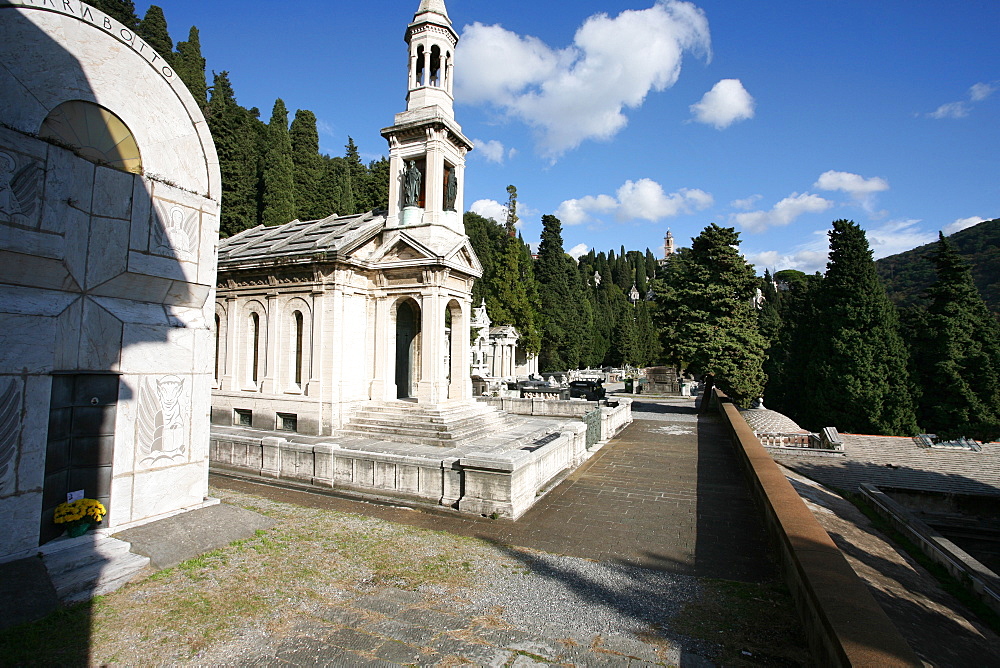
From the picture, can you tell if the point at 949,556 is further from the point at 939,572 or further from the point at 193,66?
the point at 193,66

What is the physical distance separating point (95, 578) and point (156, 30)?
71501 mm

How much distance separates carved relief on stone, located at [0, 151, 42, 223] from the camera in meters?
5.52

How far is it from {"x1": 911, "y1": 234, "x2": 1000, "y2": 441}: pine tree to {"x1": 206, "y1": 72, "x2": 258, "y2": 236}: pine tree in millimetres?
48128

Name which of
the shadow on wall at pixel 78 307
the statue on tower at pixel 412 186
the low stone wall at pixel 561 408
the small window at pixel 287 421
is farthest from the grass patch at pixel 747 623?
the statue on tower at pixel 412 186

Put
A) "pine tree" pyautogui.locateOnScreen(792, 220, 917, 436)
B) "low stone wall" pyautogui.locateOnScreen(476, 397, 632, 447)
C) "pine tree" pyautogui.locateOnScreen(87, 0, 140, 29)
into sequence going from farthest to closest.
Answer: "pine tree" pyautogui.locateOnScreen(87, 0, 140, 29), "pine tree" pyautogui.locateOnScreen(792, 220, 917, 436), "low stone wall" pyautogui.locateOnScreen(476, 397, 632, 447)

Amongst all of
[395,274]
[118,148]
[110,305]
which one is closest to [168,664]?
[110,305]

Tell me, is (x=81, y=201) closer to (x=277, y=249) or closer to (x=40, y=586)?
(x=40, y=586)

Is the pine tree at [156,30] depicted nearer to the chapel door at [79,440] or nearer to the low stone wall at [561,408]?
the low stone wall at [561,408]

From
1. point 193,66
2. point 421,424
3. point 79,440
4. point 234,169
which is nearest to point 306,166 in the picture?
point 234,169

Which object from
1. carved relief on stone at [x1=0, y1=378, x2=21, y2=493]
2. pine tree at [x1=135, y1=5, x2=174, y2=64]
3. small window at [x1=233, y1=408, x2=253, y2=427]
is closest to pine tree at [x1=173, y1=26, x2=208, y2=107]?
pine tree at [x1=135, y1=5, x2=174, y2=64]

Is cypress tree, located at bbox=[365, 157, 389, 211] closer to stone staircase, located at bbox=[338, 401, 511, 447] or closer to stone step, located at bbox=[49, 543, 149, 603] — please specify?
stone staircase, located at bbox=[338, 401, 511, 447]

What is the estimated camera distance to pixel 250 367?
17.3 m

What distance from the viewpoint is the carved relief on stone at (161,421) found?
6930 millimetres

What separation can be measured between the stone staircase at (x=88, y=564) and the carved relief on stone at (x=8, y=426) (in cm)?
94
